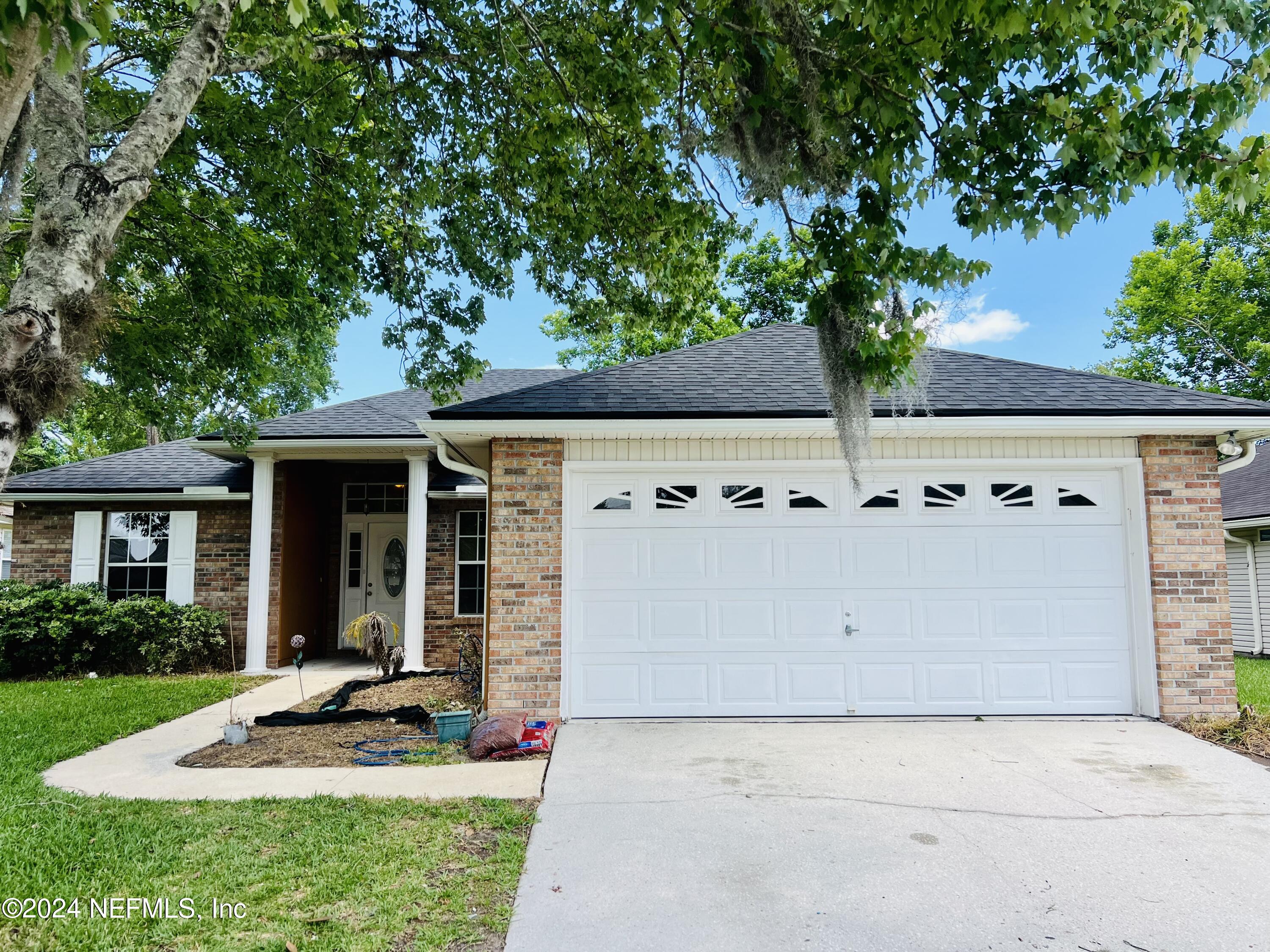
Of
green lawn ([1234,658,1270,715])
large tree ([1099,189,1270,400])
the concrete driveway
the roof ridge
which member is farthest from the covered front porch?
large tree ([1099,189,1270,400])

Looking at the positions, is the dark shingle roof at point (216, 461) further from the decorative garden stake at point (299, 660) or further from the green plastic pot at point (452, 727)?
the green plastic pot at point (452, 727)

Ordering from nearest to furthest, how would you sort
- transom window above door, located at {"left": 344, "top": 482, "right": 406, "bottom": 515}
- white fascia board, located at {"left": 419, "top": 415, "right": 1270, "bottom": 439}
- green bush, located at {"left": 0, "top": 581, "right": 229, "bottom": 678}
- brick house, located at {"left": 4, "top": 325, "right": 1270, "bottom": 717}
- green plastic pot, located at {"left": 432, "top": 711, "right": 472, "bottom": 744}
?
green plastic pot, located at {"left": 432, "top": 711, "right": 472, "bottom": 744} → white fascia board, located at {"left": 419, "top": 415, "right": 1270, "bottom": 439} → brick house, located at {"left": 4, "top": 325, "right": 1270, "bottom": 717} → green bush, located at {"left": 0, "top": 581, "right": 229, "bottom": 678} → transom window above door, located at {"left": 344, "top": 482, "right": 406, "bottom": 515}

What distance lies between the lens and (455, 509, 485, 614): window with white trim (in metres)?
11.1

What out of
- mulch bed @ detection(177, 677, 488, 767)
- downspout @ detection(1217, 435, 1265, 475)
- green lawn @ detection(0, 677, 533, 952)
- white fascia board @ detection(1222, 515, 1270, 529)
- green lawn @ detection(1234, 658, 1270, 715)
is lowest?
green lawn @ detection(1234, 658, 1270, 715)

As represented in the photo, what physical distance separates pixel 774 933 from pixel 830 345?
10.3 ft

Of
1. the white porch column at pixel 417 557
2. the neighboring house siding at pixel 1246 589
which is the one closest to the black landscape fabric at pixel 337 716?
the white porch column at pixel 417 557

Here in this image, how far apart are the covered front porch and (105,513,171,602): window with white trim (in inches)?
65.7

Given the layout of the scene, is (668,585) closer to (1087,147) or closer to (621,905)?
(621,905)

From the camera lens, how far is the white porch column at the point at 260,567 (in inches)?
411

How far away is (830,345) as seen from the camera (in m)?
4.57

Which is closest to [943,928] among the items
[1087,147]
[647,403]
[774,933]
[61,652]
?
[774,933]

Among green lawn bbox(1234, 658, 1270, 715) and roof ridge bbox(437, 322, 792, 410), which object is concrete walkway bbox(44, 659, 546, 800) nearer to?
roof ridge bbox(437, 322, 792, 410)

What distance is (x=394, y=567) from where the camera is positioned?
12625 mm

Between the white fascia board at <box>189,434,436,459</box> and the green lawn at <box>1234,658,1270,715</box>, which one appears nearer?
the green lawn at <box>1234,658,1270,715</box>
